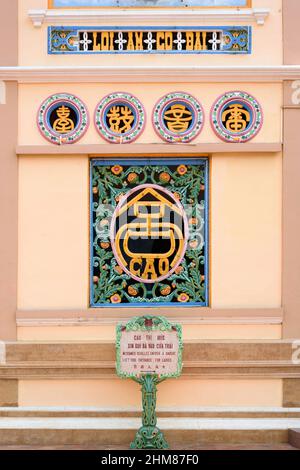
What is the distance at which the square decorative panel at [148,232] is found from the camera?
6.28 metres

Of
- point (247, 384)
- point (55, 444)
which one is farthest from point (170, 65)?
point (55, 444)

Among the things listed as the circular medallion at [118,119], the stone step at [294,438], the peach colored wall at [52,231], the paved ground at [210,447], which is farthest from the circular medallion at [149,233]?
the stone step at [294,438]

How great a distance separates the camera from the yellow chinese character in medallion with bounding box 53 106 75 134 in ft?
20.4

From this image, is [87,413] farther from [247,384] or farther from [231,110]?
[231,110]

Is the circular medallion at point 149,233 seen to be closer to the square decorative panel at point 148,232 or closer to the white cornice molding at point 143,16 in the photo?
the square decorative panel at point 148,232

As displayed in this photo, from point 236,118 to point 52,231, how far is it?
2057 mm

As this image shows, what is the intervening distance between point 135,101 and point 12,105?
46.0 inches

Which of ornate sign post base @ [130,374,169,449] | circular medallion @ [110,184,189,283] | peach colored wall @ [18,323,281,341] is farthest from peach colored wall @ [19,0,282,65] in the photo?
ornate sign post base @ [130,374,169,449]

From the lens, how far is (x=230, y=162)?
6219mm

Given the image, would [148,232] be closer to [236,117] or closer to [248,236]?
[248,236]

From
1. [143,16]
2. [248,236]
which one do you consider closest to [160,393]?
[248,236]

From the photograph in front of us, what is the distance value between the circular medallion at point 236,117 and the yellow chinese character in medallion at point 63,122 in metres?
1.36
